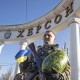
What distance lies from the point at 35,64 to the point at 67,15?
30.4ft

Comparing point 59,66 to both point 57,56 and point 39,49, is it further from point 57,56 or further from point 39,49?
point 39,49

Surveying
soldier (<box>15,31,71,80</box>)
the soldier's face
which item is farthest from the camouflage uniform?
the soldier's face

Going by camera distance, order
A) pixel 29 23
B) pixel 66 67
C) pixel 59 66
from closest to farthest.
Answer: pixel 59 66 → pixel 66 67 → pixel 29 23

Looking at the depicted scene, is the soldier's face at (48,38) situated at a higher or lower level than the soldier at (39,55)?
higher

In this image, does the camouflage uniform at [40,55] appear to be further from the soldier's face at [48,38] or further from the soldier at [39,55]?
the soldier's face at [48,38]

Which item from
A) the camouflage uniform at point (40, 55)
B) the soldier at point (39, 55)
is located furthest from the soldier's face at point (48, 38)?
the camouflage uniform at point (40, 55)

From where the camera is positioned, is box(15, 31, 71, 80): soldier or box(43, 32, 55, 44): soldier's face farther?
box(43, 32, 55, 44): soldier's face

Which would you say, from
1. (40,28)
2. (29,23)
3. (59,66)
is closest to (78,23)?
(40,28)

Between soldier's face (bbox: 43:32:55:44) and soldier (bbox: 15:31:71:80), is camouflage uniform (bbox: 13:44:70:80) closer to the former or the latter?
soldier (bbox: 15:31:71:80)

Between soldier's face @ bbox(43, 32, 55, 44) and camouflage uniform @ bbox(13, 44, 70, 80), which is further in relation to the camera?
soldier's face @ bbox(43, 32, 55, 44)

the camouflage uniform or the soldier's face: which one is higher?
the soldier's face

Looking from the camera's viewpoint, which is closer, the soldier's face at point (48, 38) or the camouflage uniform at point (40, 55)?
the camouflage uniform at point (40, 55)

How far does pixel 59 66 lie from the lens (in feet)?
10.8

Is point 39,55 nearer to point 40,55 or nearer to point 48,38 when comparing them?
point 40,55
